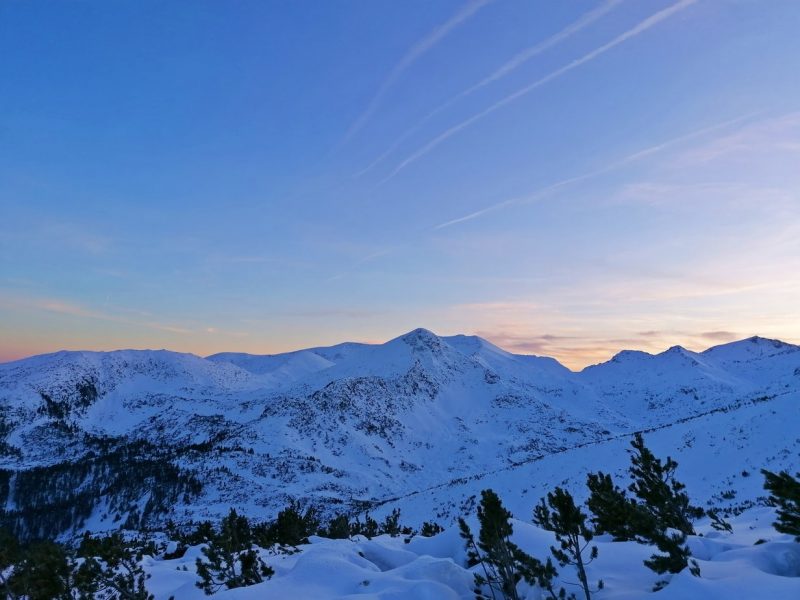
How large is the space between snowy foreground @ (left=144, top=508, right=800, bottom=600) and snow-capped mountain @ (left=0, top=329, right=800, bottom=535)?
20.7m

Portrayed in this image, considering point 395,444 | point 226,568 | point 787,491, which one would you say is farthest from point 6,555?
point 395,444

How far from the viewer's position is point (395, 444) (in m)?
130

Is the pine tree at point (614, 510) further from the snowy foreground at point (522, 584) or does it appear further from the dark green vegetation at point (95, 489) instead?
the dark green vegetation at point (95, 489)

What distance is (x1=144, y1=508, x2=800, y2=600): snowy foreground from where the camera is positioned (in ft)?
36.7

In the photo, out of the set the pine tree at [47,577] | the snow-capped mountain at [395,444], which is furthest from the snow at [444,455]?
the pine tree at [47,577]

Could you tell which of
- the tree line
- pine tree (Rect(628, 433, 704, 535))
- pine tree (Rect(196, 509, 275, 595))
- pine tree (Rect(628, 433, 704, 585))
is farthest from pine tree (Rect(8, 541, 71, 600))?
pine tree (Rect(628, 433, 704, 535))

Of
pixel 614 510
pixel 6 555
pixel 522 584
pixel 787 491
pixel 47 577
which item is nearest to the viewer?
pixel 787 491

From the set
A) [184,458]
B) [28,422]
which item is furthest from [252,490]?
[28,422]

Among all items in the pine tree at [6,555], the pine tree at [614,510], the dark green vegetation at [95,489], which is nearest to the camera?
the pine tree at [614,510]

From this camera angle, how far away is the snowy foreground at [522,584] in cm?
1117

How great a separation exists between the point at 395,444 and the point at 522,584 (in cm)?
11820

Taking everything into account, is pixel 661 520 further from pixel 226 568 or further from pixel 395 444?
pixel 395 444

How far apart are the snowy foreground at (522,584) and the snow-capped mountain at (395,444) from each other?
67.9 feet

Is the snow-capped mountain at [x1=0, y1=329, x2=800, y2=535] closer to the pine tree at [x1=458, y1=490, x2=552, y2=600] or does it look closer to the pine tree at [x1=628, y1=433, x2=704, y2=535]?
the pine tree at [x1=628, y1=433, x2=704, y2=535]
